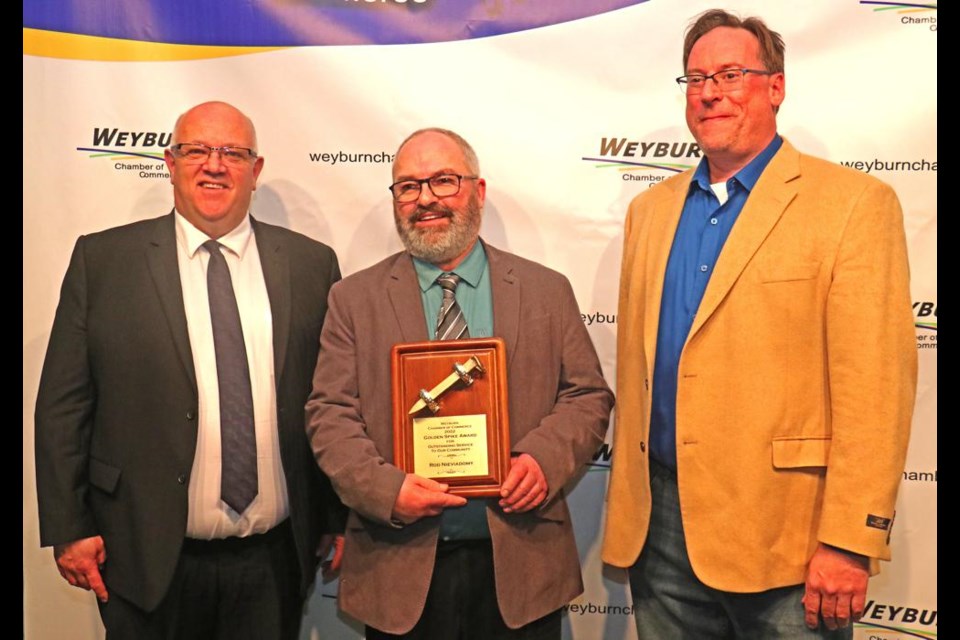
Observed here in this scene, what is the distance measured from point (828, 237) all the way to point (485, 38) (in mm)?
1574

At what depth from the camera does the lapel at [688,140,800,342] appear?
2.30 meters

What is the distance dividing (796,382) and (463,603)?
116 centimetres

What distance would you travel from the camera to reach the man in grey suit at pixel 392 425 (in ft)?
8.00

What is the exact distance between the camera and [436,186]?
2.68 meters

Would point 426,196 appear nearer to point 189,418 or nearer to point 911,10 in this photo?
point 189,418

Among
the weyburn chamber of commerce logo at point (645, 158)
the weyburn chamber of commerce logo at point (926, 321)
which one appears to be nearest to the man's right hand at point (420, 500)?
the weyburn chamber of commerce logo at point (645, 158)

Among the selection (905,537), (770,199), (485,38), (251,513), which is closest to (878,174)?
(770,199)

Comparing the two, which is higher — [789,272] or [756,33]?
[756,33]

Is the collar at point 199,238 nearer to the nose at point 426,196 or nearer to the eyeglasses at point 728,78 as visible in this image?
the nose at point 426,196

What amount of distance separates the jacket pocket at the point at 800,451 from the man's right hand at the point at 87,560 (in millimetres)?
2157

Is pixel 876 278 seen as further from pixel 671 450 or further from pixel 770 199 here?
pixel 671 450

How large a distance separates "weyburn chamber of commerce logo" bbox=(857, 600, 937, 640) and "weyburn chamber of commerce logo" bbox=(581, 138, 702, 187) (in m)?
1.74

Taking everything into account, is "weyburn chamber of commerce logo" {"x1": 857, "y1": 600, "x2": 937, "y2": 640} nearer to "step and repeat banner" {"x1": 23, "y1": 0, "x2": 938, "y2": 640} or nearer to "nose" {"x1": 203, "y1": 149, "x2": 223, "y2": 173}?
"step and repeat banner" {"x1": 23, "y1": 0, "x2": 938, "y2": 640}

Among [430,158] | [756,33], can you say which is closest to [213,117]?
[430,158]
